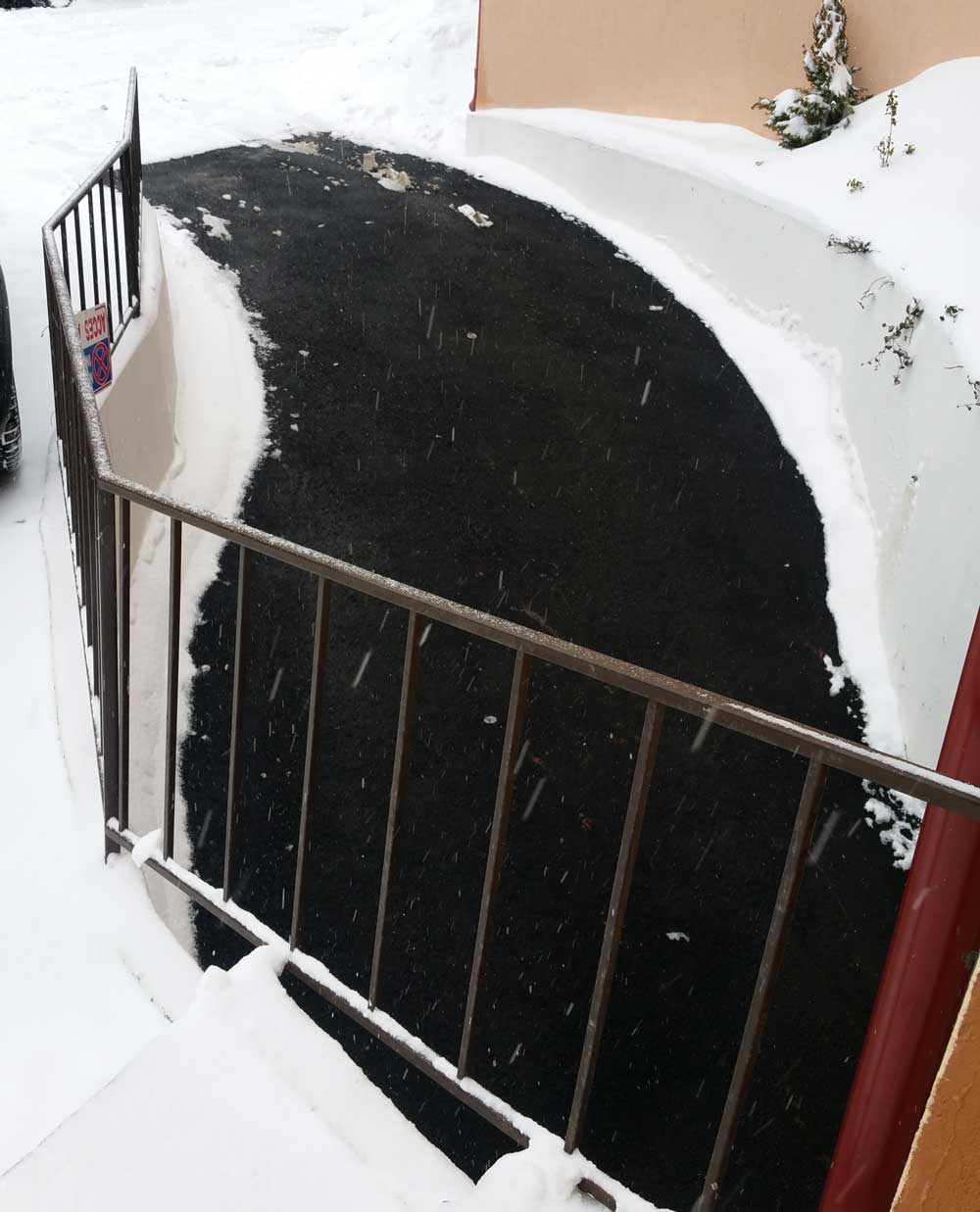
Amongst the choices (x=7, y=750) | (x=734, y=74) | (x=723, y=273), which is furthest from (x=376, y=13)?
(x=7, y=750)

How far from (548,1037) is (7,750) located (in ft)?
7.04

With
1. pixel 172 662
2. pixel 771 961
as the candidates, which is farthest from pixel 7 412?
pixel 771 961

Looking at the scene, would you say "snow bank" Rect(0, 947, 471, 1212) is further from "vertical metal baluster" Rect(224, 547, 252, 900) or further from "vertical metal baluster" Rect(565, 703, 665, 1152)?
"vertical metal baluster" Rect(224, 547, 252, 900)

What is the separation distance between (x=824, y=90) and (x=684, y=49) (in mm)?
2169

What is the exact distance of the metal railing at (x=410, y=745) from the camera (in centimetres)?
161

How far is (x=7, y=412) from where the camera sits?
568 cm

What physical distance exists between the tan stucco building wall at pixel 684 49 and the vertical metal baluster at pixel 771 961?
30.1 feet

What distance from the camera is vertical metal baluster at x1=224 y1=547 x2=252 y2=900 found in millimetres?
2402

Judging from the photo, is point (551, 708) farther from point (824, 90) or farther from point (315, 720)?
point (824, 90)

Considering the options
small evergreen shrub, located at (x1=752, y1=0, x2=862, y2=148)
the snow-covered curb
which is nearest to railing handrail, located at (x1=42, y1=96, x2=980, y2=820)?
the snow-covered curb

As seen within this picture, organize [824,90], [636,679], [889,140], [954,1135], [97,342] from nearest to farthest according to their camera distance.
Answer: [954,1135], [636,679], [97,342], [889,140], [824,90]

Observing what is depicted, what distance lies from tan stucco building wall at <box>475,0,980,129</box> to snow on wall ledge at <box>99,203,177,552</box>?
651 cm

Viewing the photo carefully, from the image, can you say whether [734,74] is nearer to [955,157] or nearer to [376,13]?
[955,157]

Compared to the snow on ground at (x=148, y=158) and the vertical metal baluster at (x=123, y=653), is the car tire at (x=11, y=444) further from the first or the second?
the vertical metal baluster at (x=123, y=653)
